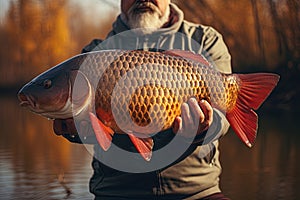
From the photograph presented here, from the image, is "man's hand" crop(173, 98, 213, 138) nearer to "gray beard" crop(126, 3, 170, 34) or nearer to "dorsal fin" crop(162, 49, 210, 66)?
"dorsal fin" crop(162, 49, 210, 66)

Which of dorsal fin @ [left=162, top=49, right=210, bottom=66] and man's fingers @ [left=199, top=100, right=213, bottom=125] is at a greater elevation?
dorsal fin @ [left=162, top=49, right=210, bottom=66]

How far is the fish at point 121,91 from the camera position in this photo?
232 cm

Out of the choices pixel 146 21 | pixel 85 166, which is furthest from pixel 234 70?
pixel 146 21

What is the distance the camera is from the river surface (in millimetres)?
8078

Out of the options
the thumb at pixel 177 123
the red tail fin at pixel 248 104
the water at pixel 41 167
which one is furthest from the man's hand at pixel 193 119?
the water at pixel 41 167

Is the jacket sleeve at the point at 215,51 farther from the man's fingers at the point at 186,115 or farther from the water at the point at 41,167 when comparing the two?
the water at the point at 41,167

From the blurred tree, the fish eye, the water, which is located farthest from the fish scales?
the blurred tree

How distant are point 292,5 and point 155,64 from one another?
61.1 ft

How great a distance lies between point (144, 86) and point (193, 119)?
291 millimetres

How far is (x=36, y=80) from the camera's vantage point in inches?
94.0

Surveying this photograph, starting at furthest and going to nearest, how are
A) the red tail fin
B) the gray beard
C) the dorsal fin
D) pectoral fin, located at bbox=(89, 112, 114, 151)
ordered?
Answer: the gray beard → the red tail fin → the dorsal fin → pectoral fin, located at bbox=(89, 112, 114, 151)

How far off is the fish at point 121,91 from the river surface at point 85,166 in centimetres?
528

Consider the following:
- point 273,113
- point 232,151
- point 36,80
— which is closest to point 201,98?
point 36,80

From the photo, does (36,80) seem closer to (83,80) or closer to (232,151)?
(83,80)
